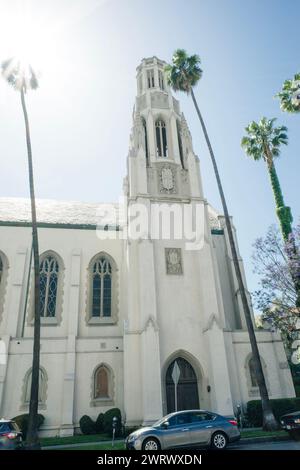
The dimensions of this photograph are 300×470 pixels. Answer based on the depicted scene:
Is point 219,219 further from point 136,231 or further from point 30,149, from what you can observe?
point 30,149

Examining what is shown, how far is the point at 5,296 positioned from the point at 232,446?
54.9 feet

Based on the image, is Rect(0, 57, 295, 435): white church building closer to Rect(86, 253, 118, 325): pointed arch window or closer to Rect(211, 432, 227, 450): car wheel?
Rect(86, 253, 118, 325): pointed arch window

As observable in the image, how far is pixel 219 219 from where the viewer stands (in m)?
27.7

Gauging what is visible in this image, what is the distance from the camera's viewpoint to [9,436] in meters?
10.9

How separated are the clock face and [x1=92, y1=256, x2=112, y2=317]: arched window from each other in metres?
7.44

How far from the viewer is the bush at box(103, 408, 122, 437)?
1679cm

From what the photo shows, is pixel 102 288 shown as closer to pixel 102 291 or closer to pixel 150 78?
pixel 102 291

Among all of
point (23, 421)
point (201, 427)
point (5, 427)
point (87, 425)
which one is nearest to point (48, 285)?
point (23, 421)

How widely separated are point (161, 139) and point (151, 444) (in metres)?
23.0

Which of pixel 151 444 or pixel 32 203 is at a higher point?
pixel 32 203

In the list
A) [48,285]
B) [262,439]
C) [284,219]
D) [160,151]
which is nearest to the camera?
[262,439]

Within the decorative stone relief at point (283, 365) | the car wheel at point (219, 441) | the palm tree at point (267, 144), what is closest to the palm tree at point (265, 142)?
the palm tree at point (267, 144)

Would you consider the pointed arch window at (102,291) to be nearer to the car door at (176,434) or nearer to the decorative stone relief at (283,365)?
the decorative stone relief at (283,365)

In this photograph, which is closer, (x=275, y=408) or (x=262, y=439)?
(x=262, y=439)
